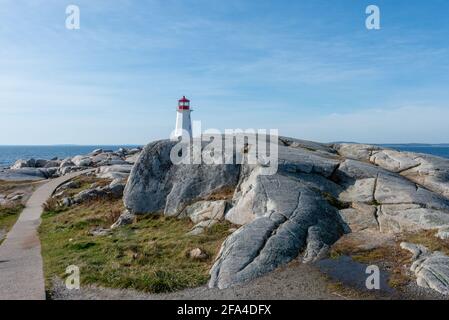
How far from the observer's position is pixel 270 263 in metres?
13.4

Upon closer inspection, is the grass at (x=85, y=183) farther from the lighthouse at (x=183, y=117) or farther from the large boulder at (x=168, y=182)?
the large boulder at (x=168, y=182)

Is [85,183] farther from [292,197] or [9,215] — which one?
[292,197]

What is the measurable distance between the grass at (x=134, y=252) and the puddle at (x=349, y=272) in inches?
155

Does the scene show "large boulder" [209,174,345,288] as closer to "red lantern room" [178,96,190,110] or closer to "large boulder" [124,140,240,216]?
"large boulder" [124,140,240,216]

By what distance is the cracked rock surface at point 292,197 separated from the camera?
14.4m

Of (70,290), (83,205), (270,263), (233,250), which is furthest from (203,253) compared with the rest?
(83,205)

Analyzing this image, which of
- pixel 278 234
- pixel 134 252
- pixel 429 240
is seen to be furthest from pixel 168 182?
pixel 429 240

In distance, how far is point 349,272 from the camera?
508 inches

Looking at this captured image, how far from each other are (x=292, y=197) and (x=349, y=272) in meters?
5.54

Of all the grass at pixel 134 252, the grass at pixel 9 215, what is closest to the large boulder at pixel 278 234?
the grass at pixel 134 252

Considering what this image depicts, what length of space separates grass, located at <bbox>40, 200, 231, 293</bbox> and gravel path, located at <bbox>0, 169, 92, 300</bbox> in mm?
415

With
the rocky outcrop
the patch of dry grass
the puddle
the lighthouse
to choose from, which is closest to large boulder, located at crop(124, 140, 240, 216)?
the puddle

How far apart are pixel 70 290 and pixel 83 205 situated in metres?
18.1
